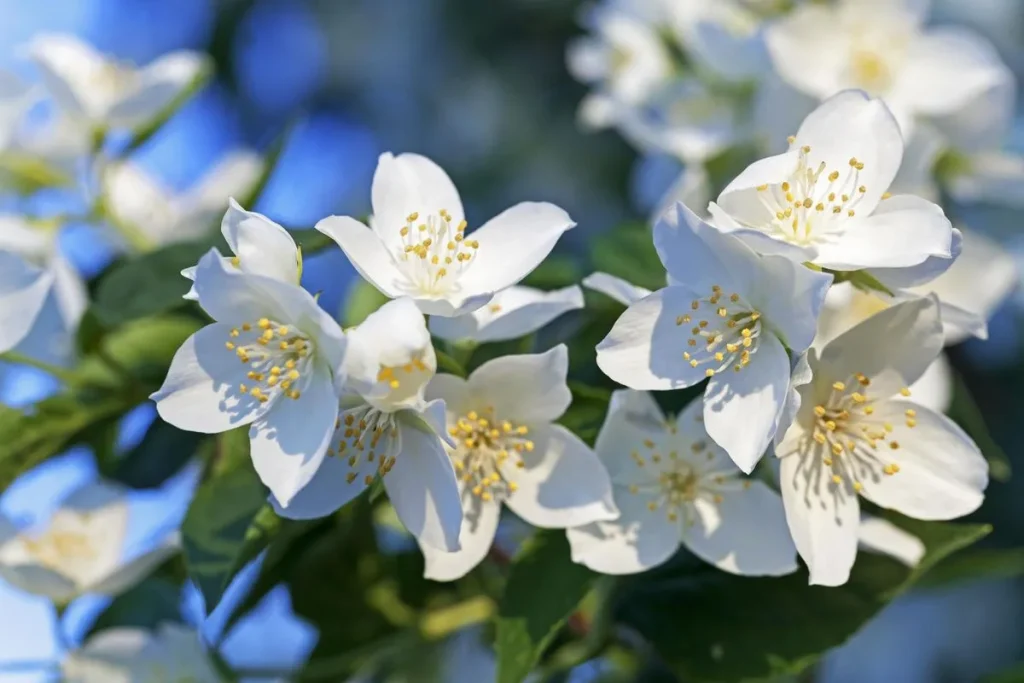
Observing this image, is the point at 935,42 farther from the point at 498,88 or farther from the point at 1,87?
the point at 498,88

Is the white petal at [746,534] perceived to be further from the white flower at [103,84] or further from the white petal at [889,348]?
the white flower at [103,84]

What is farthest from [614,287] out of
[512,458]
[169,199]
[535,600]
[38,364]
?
[169,199]

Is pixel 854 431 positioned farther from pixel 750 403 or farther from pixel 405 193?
pixel 405 193

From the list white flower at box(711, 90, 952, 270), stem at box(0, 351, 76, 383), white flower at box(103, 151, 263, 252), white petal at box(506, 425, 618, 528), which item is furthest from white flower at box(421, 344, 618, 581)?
white flower at box(103, 151, 263, 252)

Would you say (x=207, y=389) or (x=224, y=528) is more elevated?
(x=207, y=389)

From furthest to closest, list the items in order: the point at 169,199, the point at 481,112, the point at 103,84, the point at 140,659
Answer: the point at 481,112, the point at 169,199, the point at 103,84, the point at 140,659

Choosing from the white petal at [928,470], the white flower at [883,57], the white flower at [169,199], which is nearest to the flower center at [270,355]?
the white petal at [928,470]
